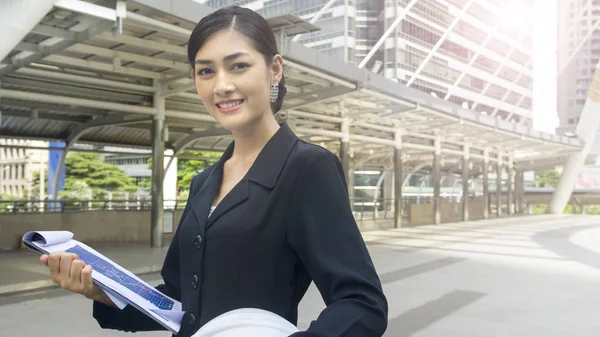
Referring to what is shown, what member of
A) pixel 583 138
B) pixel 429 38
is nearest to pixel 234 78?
pixel 583 138

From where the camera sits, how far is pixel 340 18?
6388cm

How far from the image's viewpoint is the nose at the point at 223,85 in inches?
50.4

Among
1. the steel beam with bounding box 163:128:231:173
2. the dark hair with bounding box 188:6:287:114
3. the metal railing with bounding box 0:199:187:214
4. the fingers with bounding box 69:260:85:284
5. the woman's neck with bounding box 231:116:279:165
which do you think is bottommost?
the metal railing with bounding box 0:199:187:214

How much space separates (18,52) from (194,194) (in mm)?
9373

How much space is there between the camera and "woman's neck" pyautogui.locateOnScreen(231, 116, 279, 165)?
136cm

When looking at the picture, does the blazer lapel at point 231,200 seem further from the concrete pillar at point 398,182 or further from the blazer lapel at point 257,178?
the concrete pillar at point 398,182

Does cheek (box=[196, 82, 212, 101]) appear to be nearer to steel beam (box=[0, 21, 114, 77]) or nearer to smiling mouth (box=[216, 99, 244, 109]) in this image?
smiling mouth (box=[216, 99, 244, 109])

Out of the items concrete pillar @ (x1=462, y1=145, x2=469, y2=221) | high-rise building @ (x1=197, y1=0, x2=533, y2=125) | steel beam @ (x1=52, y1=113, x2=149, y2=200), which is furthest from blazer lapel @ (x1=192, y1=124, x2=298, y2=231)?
high-rise building @ (x1=197, y1=0, x2=533, y2=125)

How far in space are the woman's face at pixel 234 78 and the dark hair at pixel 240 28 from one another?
0.5 inches

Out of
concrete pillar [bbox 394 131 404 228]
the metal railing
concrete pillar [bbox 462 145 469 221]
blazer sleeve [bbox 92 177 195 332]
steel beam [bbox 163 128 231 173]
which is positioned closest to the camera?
blazer sleeve [bbox 92 177 195 332]

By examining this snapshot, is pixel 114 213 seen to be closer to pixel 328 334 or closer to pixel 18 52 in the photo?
pixel 18 52

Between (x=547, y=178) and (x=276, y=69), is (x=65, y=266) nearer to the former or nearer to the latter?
(x=276, y=69)

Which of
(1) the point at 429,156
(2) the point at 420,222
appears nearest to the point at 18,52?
(2) the point at 420,222

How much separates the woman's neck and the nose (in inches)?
4.0
